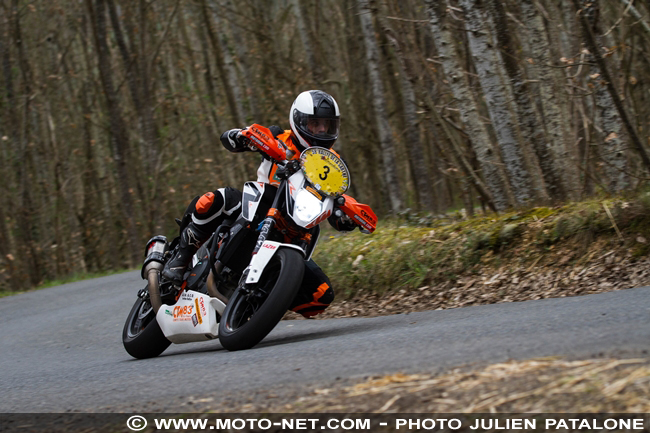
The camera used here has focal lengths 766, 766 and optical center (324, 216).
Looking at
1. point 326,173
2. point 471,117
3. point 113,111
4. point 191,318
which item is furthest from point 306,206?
point 113,111

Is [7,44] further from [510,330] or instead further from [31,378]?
[510,330]

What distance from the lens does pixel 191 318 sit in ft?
21.2

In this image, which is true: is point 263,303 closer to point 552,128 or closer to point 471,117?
point 471,117

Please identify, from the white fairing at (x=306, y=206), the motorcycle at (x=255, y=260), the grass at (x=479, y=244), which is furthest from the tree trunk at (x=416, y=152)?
the white fairing at (x=306, y=206)

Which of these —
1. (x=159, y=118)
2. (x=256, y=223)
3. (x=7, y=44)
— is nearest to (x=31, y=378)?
(x=256, y=223)

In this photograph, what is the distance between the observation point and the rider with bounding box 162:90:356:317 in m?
6.39

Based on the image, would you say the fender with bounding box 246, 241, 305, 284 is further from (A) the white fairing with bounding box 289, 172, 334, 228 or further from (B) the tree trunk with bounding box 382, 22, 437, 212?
(B) the tree trunk with bounding box 382, 22, 437, 212

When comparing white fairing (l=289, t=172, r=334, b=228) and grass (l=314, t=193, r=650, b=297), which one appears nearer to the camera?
white fairing (l=289, t=172, r=334, b=228)

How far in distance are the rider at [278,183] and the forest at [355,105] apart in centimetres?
246

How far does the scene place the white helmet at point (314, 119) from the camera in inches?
254

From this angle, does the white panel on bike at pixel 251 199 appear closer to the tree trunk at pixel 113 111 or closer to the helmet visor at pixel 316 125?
the helmet visor at pixel 316 125

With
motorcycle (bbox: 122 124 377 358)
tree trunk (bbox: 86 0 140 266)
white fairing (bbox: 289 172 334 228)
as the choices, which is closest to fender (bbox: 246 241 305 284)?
motorcycle (bbox: 122 124 377 358)

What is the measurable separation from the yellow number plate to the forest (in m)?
2.58

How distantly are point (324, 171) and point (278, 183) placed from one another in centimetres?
53
